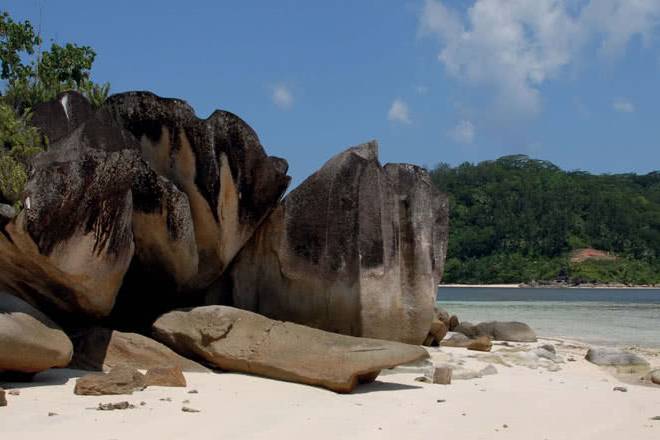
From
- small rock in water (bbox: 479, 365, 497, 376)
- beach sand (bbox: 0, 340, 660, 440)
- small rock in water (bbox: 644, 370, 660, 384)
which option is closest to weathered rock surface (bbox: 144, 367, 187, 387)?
beach sand (bbox: 0, 340, 660, 440)

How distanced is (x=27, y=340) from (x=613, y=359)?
919 cm

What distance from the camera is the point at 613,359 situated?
1308 centimetres

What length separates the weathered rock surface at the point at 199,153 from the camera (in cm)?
1020

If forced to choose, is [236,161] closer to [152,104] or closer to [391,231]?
[152,104]

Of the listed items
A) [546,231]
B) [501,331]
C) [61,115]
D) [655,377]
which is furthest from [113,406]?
[546,231]

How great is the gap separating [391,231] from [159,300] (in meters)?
3.12

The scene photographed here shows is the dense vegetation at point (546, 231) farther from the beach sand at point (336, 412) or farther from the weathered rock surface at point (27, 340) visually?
the weathered rock surface at point (27, 340)

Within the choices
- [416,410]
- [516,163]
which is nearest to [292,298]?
[416,410]

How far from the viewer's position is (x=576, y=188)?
79.9 m

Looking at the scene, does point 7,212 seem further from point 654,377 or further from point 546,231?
point 546,231

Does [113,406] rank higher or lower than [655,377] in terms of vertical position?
higher

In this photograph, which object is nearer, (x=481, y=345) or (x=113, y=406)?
(x=113, y=406)

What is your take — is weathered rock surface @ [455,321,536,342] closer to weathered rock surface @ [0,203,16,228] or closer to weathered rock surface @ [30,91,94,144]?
weathered rock surface @ [30,91,94,144]

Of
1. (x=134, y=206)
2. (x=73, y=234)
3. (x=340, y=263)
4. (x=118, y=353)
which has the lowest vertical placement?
(x=118, y=353)
